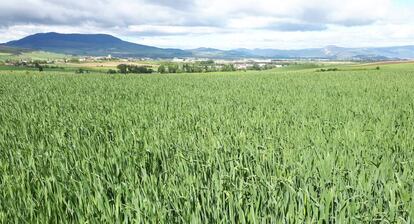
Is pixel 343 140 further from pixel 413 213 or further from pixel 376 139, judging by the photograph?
pixel 413 213

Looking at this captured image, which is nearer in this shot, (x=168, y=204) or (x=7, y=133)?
(x=168, y=204)

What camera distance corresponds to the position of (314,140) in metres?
6.16

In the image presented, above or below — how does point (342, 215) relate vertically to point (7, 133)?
above

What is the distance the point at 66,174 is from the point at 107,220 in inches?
66.5

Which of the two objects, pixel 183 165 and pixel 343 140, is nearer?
pixel 183 165

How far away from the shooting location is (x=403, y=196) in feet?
11.2

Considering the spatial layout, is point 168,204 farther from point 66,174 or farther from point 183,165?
point 66,174

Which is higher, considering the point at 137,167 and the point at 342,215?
the point at 342,215

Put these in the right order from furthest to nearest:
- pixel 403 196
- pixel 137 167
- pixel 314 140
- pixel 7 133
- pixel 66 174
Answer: pixel 7 133
pixel 314 140
pixel 137 167
pixel 66 174
pixel 403 196

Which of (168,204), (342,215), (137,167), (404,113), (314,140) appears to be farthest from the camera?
(404,113)

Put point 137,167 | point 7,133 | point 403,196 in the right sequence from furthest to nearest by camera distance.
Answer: point 7,133 < point 137,167 < point 403,196

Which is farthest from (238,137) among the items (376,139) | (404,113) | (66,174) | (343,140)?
(404,113)

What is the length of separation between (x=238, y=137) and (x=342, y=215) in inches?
137

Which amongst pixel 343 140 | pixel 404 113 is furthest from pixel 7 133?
pixel 404 113
